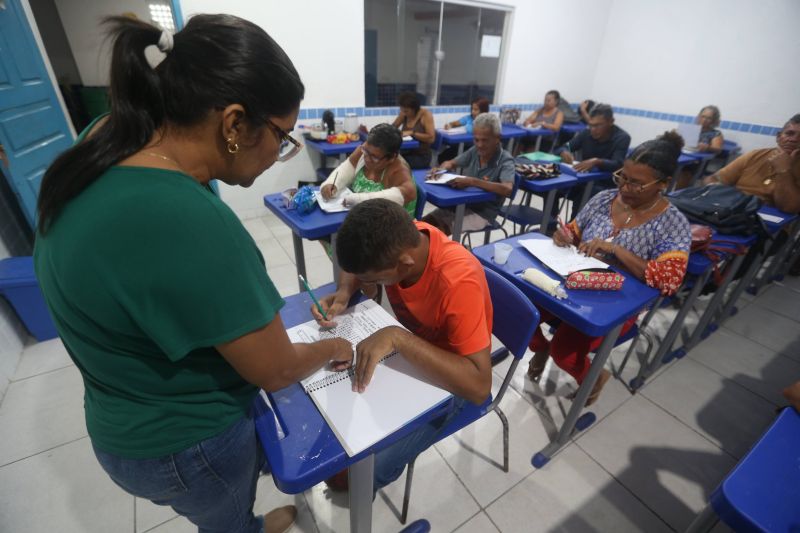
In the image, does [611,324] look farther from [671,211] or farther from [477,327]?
[671,211]

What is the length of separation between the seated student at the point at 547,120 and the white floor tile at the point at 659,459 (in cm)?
454

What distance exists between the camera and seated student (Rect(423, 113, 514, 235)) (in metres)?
2.66

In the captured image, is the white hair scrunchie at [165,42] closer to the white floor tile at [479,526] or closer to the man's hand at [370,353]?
the man's hand at [370,353]

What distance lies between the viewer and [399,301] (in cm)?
123

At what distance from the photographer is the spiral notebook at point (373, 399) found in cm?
78

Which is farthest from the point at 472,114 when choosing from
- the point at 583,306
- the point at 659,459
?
the point at 659,459

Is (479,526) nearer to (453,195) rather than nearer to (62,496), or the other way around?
(62,496)

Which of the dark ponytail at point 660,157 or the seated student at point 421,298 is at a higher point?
the dark ponytail at point 660,157

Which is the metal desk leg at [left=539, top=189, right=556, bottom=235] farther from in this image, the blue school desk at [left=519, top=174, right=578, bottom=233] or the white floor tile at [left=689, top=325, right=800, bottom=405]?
the white floor tile at [left=689, top=325, right=800, bottom=405]

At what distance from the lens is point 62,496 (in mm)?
1455

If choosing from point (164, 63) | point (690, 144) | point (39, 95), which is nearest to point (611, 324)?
point (164, 63)

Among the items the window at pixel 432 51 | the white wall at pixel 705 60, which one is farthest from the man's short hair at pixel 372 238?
the white wall at pixel 705 60

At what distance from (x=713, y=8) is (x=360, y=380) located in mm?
7060

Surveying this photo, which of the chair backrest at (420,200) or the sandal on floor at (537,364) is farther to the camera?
the chair backrest at (420,200)
